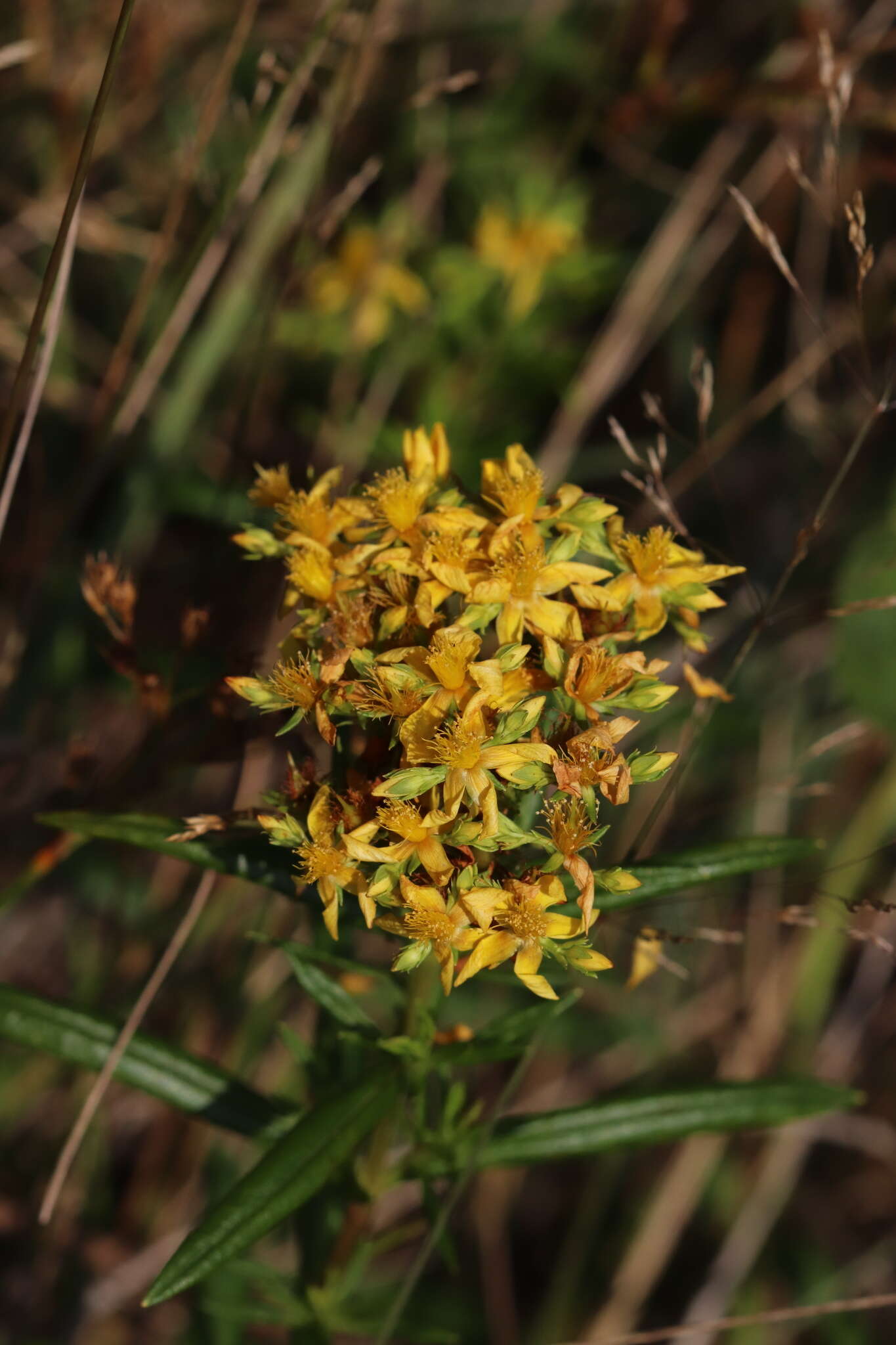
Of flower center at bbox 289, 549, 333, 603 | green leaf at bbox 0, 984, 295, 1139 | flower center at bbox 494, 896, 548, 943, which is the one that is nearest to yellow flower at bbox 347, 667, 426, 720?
flower center at bbox 289, 549, 333, 603

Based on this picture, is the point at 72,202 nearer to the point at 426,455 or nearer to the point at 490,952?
the point at 426,455

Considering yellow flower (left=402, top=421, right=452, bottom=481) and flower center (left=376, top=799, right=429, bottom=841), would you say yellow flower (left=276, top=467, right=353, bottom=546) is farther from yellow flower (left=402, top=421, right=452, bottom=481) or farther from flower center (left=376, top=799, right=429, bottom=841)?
flower center (left=376, top=799, right=429, bottom=841)

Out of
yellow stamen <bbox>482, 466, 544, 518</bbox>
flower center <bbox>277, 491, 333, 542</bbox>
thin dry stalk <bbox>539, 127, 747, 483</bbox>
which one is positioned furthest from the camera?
thin dry stalk <bbox>539, 127, 747, 483</bbox>

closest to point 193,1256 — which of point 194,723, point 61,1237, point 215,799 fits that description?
point 194,723

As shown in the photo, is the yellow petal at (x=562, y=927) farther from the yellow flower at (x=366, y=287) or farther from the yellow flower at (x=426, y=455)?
the yellow flower at (x=366, y=287)

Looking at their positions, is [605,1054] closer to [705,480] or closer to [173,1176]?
[173,1176]

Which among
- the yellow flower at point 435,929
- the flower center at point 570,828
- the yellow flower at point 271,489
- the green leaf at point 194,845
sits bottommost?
the green leaf at point 194,845

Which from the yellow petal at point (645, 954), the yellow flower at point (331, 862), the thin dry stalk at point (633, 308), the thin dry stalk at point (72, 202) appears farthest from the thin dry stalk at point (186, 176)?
the yellow petal at point (645, 954)

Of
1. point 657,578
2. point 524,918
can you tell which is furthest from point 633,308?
point 524,918
